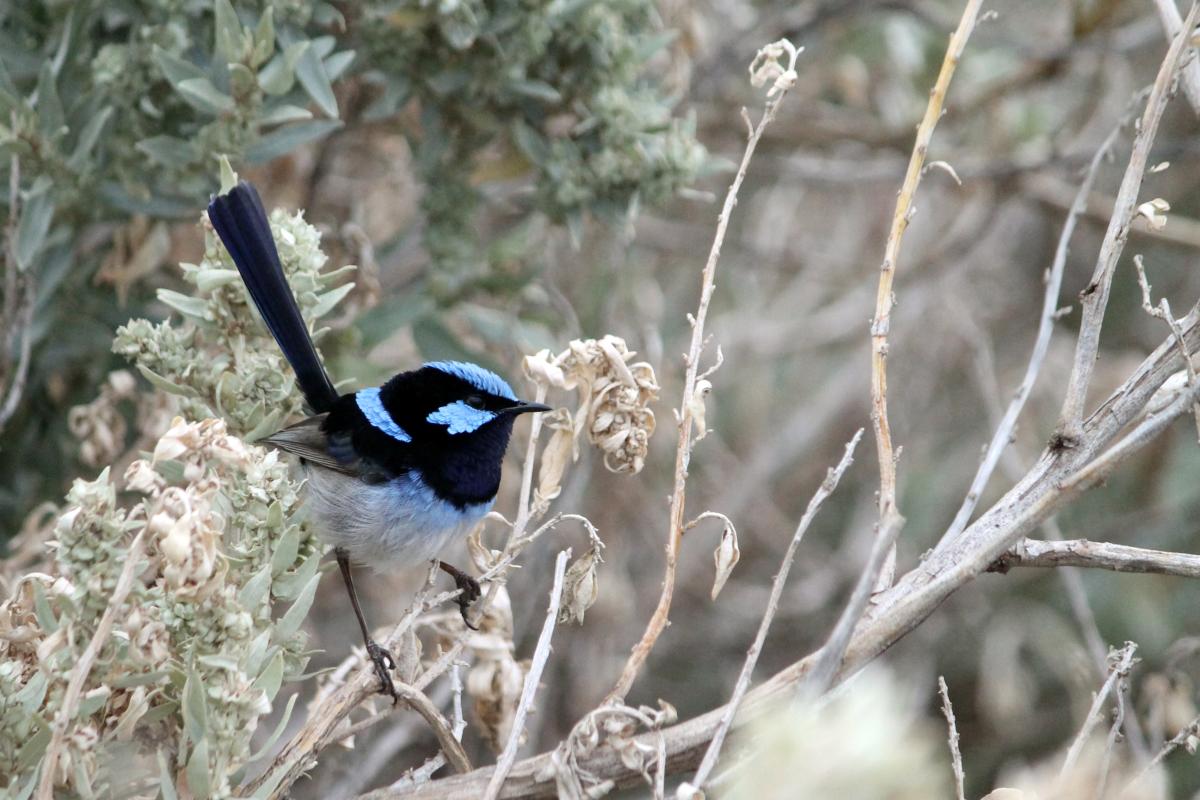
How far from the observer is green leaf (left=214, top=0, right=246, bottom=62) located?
260 centimetres

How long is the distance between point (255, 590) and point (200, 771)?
29 cm

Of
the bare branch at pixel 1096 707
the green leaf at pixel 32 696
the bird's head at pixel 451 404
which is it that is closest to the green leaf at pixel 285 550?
the green leaf at pixel 32 696

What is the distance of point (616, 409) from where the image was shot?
7.38 ft

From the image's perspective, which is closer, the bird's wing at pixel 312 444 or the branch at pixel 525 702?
the branch at pixel 525 702

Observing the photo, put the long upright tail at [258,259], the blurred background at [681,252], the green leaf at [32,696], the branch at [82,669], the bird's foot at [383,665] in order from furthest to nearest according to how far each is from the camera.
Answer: the blurred background at [681,252] < the long upright tail at [258,259] < the bird's foot at [383,665] < the green leaf at [32,696] < the branch at [82,669]

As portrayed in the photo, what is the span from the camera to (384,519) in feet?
9.48

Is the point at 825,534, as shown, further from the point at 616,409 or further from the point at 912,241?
the point at 616,409

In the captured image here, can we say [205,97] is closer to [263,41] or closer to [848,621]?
[263,41]

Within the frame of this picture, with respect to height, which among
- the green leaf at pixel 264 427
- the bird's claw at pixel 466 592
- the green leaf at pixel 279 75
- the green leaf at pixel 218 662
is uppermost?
the green leaf at pixel 279 75

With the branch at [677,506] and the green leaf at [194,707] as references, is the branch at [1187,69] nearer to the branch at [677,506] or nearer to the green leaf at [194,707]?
the branch at [677,506]

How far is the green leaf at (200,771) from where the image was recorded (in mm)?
1722

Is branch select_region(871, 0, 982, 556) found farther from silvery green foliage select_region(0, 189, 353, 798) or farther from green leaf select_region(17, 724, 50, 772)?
green leaf select_region(17, 724, 50, 772)

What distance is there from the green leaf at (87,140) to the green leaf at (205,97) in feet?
0.58

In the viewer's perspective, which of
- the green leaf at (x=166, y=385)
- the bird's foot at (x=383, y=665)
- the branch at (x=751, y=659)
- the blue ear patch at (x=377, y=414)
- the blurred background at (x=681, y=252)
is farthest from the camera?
the blue ear patch at (x=377, y=414)
